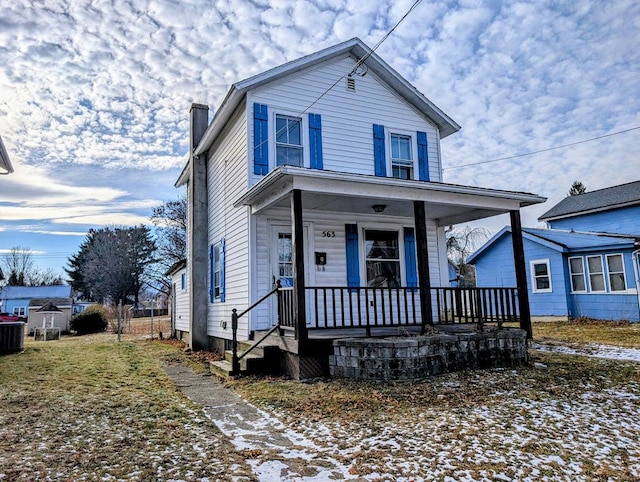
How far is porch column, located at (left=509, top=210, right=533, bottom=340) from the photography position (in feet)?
28.5

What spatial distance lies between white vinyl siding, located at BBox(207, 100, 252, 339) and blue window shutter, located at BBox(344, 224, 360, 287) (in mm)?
2216

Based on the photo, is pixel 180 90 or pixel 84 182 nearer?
pixel 180 90

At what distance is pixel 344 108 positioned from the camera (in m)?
10.2

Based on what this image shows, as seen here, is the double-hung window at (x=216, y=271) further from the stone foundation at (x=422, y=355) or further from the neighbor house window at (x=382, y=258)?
the stone foundation at (x=422, y=355)

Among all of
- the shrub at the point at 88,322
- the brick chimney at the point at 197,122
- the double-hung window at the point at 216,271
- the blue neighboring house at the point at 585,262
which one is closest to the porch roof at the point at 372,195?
the double-hung window at the point at 216,271

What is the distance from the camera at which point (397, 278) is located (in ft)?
33.0

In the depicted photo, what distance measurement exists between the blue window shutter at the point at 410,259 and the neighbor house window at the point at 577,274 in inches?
387

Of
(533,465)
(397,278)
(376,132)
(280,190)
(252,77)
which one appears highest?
(252,77)

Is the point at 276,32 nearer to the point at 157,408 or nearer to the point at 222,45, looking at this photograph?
the point at 222,45

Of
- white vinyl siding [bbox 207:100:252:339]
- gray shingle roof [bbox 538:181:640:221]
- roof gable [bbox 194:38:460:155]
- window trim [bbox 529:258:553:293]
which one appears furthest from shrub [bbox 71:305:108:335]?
gray shingle roof [bbox 538:181:640:221]

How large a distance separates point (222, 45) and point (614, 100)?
34.9ft

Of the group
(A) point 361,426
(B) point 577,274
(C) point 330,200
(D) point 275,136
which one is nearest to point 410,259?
(C) point 330,200

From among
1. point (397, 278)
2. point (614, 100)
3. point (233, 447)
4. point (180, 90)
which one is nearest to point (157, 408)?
point (233, 447)

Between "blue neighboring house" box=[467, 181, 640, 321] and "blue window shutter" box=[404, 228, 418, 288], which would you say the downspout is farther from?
"blue window shutter" box=[404, 228, 418, 288]
